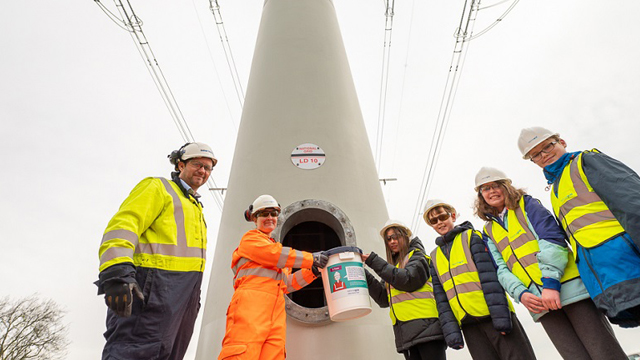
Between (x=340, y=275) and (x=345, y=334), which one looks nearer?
(x=340, y=275)

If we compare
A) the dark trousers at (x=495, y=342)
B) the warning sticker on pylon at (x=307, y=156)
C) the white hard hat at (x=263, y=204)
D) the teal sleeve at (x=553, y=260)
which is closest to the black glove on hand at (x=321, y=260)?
the white hard hat at (x=263, y=204)

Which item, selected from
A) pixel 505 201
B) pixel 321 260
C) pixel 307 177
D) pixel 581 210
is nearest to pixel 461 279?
pixel 505 201

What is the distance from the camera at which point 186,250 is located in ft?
7.20

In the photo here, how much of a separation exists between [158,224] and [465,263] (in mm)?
2203

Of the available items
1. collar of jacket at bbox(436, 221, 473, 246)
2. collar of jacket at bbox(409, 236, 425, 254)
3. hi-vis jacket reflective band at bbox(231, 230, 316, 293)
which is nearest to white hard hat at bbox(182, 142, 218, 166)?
hi-vis jacket reflective band at bbox(231, 230, 316, 293)

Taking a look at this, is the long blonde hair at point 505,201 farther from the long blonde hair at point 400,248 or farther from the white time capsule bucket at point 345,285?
the white time capsule bucket at point 345,285

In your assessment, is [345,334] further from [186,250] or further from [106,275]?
[106,275]

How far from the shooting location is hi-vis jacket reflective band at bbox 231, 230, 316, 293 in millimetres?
2396

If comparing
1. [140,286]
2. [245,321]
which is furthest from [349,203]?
[140,286]

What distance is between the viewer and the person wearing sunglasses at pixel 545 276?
1877 millimetres

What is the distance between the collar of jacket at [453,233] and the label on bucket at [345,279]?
744mm

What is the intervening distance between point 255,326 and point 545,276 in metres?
1.78

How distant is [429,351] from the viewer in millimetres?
2518

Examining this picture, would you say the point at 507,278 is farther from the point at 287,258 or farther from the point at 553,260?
the point at 287,258
